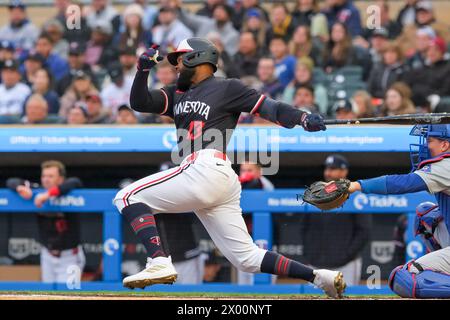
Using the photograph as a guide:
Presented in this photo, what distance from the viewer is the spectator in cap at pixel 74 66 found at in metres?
11.2

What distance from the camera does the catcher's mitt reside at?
5.98 m

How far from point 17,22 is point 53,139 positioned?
374 centimetres

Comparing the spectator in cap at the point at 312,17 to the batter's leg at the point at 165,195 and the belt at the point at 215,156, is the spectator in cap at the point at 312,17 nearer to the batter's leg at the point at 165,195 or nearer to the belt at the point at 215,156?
the belt at the point at 215,156

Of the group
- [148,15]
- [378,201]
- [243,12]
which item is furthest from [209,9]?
[378,201]

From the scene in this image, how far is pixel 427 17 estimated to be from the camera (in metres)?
10.9

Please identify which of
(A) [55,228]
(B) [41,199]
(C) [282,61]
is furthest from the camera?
(C) [282,61]

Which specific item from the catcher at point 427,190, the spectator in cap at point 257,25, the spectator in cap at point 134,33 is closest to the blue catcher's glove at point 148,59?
the catcher at point 427,190

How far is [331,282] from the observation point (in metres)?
6.02

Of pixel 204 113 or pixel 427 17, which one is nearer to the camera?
pixel 204 113

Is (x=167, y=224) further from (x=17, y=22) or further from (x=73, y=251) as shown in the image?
(x=17, y=22)

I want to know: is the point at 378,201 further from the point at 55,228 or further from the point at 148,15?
the point at 148,15

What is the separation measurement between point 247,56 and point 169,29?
3.72 feet

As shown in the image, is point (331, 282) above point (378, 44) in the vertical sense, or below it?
below
